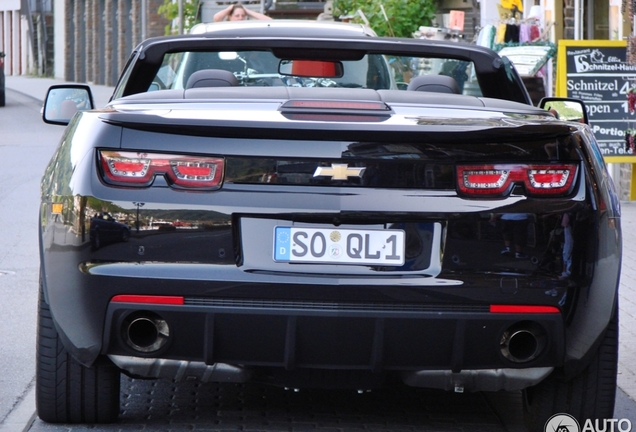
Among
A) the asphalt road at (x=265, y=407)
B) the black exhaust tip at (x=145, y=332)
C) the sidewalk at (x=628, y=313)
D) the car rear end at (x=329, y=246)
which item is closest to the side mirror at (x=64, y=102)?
the asphalt road at (x=265, y=407)

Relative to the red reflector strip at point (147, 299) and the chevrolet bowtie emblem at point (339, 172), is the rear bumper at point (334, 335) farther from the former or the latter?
the chevrolet bowtie emblem at point (339, 172)

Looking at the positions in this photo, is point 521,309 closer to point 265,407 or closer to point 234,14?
point 265,407

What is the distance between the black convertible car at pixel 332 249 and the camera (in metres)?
3.56

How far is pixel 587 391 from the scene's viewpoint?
402 cm

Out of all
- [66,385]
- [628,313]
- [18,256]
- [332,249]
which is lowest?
[18,256]

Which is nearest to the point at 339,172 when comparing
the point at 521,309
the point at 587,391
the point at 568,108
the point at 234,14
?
the point at 521,309

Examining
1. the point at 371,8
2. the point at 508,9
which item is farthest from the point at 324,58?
the point at 371,8

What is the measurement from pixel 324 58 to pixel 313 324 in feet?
5.17

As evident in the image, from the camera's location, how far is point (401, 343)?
360cm

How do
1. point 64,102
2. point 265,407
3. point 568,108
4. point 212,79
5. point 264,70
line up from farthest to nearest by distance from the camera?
point 264,70 < point 64,102 < point 568,108 < point 212,79 < point 265,407

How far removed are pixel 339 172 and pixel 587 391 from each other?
1.16 meters

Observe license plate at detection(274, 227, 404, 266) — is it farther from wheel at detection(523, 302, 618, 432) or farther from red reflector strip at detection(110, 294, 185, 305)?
wheel at detection(523, 302, 618, 432)

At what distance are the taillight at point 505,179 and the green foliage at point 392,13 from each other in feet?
54.9

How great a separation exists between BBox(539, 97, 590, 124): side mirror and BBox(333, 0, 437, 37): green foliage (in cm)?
1521
